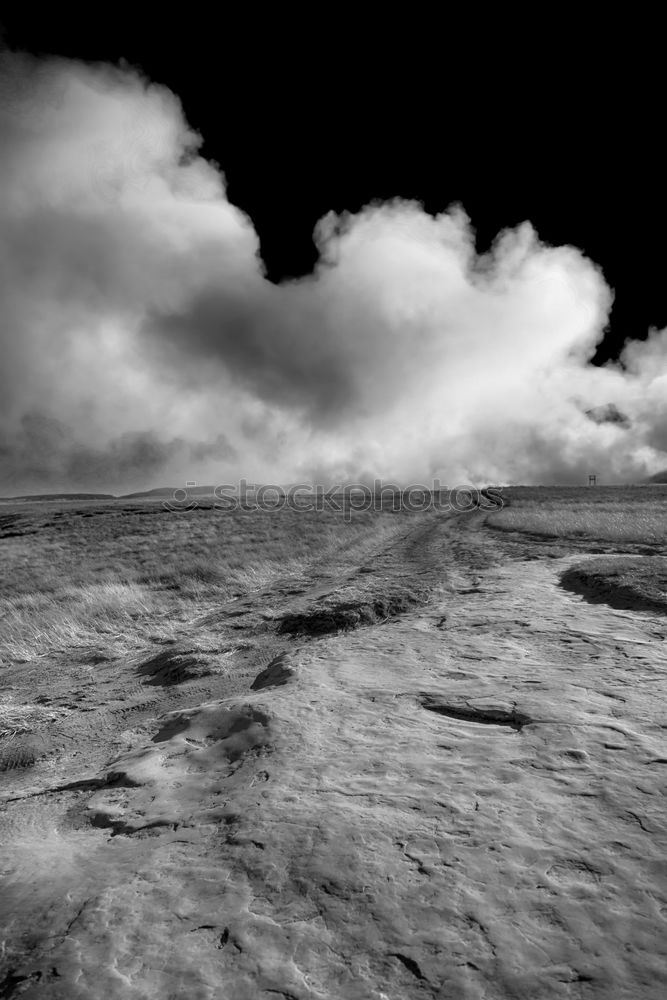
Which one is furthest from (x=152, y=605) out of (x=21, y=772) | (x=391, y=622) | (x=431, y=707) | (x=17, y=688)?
(x=431, y=707)

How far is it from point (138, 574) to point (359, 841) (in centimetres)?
1729

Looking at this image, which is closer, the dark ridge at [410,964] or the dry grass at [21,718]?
the dark ridge at [410,964]

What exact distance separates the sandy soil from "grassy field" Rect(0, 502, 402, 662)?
618 centimetres

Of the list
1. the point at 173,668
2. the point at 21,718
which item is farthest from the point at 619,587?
the point at 21,718

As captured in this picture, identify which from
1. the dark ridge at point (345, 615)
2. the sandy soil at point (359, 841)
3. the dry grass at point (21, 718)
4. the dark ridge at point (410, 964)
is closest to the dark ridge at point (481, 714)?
the sandy soil at point (359, 841)

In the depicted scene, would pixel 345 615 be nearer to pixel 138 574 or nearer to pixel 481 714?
pixel 481 714

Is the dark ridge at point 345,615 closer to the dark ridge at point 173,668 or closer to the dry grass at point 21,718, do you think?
the dark ridge at point 173,668

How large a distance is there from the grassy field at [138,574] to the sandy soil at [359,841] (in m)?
6.18

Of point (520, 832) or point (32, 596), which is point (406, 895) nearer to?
point (520, 832)

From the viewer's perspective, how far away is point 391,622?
434 inches

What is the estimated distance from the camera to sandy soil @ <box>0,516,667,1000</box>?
2.80 meters

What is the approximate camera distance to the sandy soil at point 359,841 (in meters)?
2.80

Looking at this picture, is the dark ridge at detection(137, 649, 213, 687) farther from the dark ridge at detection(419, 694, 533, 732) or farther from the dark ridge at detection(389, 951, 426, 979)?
the dark ridge at detection(389, 951, 426, 979)

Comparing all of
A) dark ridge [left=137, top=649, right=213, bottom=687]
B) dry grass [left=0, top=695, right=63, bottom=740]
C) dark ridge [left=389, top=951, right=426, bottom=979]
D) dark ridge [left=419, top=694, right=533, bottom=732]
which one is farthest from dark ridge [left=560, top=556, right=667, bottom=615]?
dry grass [left=0, top=695, right=63, bottom=740]
